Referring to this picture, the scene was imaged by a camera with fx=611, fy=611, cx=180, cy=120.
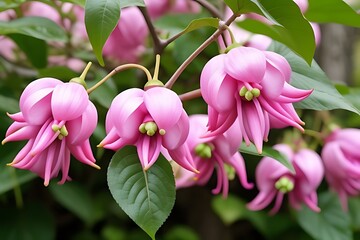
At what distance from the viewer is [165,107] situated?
471mm

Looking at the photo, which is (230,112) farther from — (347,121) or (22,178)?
(347,121)

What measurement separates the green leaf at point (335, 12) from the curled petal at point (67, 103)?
9.7 inches

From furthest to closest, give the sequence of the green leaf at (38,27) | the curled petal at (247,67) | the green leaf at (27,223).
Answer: the green leaf at (27,223)
the green leaf at (38,27)
the curled petal at (247,67)

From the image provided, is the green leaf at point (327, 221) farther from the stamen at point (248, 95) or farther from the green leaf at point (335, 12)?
the stamen at point (248, 95)

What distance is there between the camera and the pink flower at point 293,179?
719 mm

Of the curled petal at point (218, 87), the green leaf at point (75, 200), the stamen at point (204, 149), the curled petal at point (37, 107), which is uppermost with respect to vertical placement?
the curled petal at point (218, 87)

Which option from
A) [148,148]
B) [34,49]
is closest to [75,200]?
[34,49]

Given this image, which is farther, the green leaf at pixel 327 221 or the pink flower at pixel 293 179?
the green leaf at pixel 327 221

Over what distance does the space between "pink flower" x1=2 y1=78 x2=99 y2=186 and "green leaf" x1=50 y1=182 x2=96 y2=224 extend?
369 mm

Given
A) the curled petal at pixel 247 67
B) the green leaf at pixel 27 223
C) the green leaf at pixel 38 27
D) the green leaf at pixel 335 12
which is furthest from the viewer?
the green leaf at pixel 27 223

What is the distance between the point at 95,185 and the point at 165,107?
0.56m

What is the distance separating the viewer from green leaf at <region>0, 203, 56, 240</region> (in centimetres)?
86

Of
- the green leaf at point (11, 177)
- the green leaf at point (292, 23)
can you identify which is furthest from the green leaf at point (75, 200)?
the green leaf at point (292, 23)

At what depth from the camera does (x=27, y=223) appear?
2.90 feet
